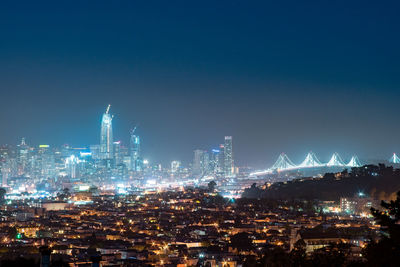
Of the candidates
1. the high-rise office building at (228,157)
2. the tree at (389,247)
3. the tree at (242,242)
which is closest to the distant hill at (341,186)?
the tree at (242,242)

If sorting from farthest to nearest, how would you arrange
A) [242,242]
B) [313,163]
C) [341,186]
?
[313,163] → [341,186] → [242,242]

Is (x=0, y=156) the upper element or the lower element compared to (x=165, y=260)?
upper

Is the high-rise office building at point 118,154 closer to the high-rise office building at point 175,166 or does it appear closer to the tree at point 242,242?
the high-rise office building at point 175,166

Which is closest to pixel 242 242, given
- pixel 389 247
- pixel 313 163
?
pixel 389 247

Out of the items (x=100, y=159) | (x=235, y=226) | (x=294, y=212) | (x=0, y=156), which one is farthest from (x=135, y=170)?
(x=235, y=226)

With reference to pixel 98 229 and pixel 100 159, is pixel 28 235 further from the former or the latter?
pixel 100 159

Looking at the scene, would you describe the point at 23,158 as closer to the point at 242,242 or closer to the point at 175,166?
the point at 175,166
